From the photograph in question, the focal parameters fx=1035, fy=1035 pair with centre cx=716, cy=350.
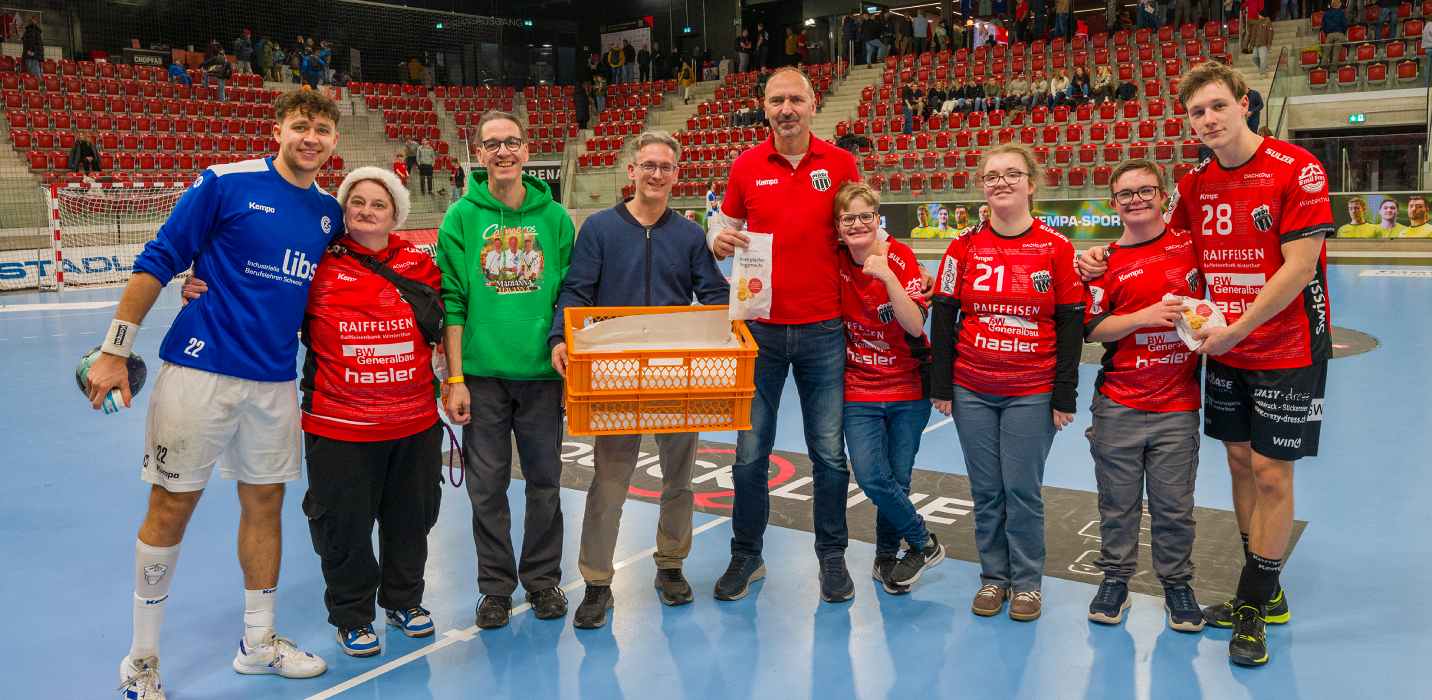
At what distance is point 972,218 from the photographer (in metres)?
18.7

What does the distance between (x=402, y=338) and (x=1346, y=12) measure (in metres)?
22.3

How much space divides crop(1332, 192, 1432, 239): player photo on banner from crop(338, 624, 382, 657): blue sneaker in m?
17.1

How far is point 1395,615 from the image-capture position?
3.57m

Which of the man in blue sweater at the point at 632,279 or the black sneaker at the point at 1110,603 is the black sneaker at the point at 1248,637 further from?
the man in blue sweater at the point at 632,279

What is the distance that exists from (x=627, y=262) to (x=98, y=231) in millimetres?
16170

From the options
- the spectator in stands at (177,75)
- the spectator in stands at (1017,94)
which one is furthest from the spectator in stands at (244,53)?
the spectator in stands at (1017,94)

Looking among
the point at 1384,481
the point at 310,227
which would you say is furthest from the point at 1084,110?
the point at 310,227

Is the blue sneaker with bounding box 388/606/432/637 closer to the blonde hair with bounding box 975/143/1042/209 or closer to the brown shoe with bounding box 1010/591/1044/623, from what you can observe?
the brown shoe with bounding box 1010/591/1044/623

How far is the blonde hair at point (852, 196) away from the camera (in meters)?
3.68

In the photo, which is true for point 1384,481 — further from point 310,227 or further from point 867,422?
point 310,227

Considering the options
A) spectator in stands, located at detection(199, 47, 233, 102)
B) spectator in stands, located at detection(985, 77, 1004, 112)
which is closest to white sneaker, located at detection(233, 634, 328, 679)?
spectator in stands, located at detection(985, 77, 1004, 112)

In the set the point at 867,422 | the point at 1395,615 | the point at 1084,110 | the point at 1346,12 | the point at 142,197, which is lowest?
the point at 1395,615

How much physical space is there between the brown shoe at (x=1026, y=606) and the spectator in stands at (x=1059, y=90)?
63.0ft

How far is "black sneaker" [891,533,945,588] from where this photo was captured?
3.99 metres
